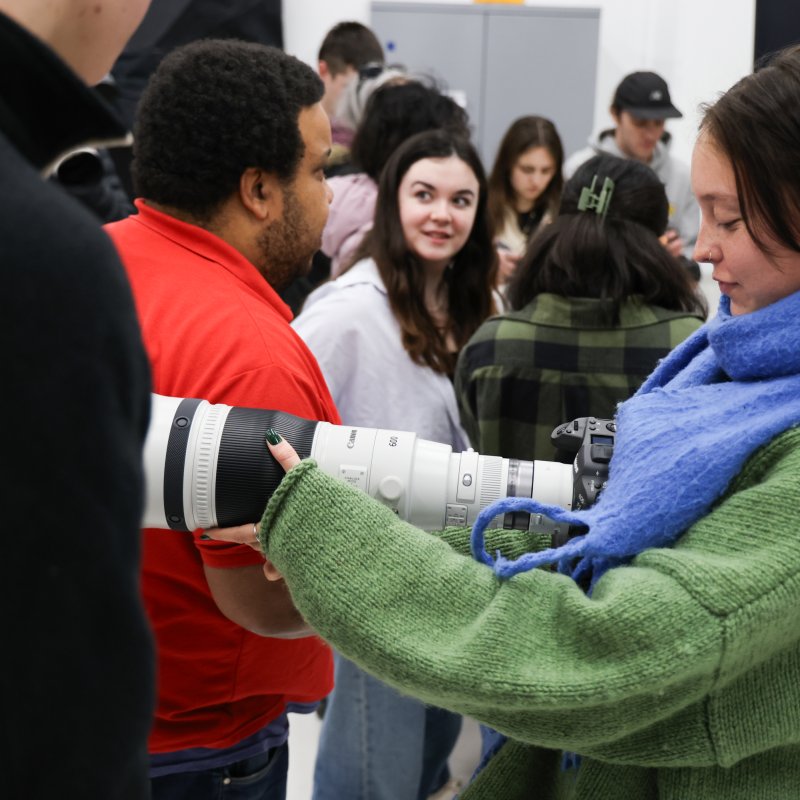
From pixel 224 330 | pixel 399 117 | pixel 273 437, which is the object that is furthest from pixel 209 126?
pixel 399 117

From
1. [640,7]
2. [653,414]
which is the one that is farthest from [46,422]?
[640,7]

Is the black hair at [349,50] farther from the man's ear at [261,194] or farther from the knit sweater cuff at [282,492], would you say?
the knit sweater cuff at [282,492]

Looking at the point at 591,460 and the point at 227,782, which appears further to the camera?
the point at 227,782

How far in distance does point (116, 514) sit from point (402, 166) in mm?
1682

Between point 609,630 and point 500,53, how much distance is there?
4352 mm

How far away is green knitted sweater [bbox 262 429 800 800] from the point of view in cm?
76

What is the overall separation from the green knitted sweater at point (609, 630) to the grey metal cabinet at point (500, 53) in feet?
13.5

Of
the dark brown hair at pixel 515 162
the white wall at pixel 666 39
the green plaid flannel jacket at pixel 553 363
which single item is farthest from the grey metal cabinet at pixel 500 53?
the green plaid flannel jacket at pixel 553 363

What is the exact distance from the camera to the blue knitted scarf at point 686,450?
836 mm

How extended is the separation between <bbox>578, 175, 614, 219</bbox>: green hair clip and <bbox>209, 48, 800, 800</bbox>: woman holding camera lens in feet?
2.83

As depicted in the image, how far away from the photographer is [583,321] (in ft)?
5.80

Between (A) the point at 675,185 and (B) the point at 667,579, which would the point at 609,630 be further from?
(A) the point at 675,185

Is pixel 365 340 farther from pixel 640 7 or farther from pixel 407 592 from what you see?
pixel 640 7

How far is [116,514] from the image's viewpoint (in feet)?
1.87
